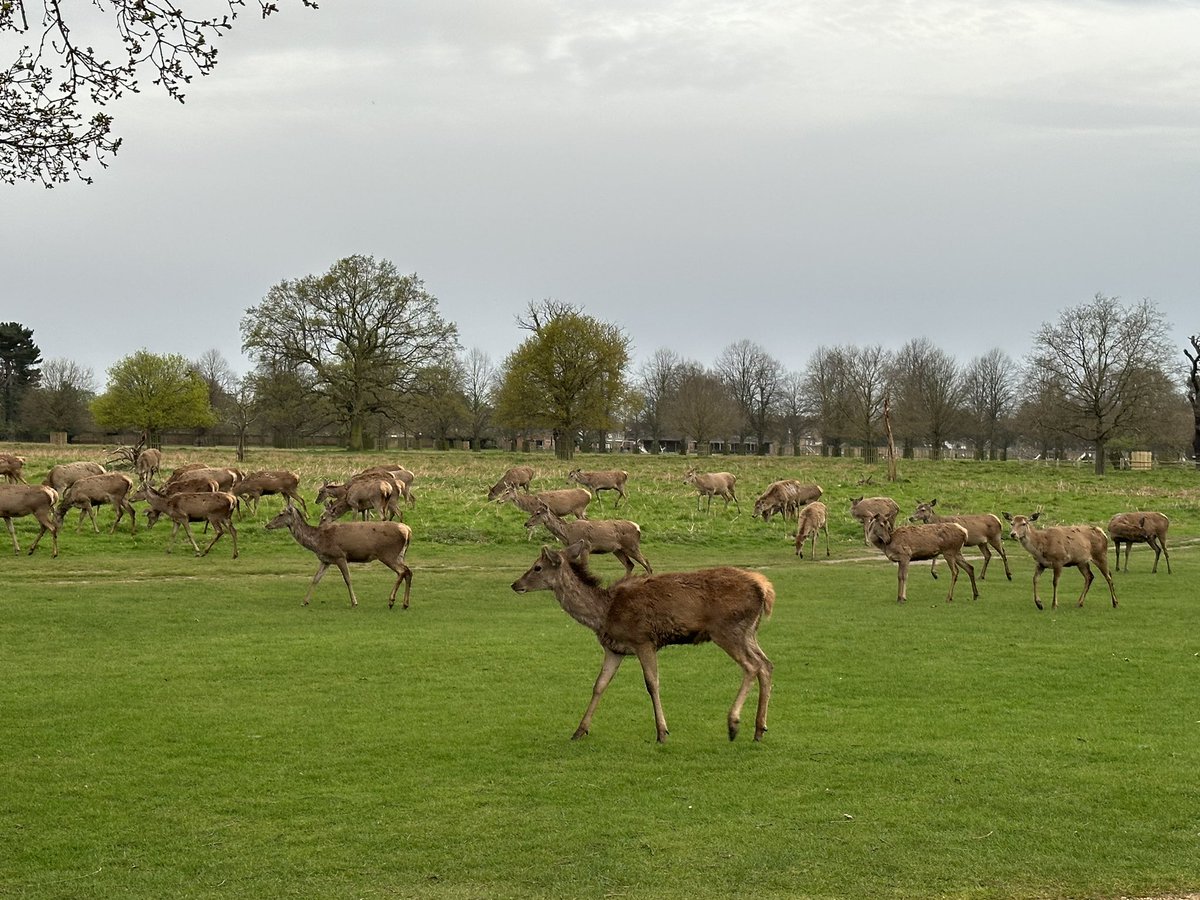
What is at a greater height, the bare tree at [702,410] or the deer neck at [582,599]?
the bare tree at [702,410]

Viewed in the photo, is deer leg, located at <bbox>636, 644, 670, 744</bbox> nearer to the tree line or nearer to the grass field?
the grass field

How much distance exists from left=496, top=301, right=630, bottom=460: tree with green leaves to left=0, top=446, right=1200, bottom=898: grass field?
2378 inches

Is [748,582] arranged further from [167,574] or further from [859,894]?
[167,574]

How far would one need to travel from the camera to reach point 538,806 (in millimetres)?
8750

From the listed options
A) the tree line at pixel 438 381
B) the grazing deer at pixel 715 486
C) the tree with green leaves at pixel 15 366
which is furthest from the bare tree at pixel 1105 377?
the tree with green leaves at pixel 15 366

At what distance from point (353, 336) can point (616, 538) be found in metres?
59.6

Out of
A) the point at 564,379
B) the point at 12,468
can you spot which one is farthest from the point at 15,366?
the point at 12,468

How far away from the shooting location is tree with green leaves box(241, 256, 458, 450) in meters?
78.9

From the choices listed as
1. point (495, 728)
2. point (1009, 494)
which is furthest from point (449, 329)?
point (495, 728)

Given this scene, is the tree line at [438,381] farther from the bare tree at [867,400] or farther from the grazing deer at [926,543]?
the grazing deer at [926,543]

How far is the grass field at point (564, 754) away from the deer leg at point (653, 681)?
201 millimetres

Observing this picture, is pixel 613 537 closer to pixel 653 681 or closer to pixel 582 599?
pixel 582 599

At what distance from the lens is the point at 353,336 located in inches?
3164

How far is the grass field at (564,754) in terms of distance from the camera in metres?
7.48
